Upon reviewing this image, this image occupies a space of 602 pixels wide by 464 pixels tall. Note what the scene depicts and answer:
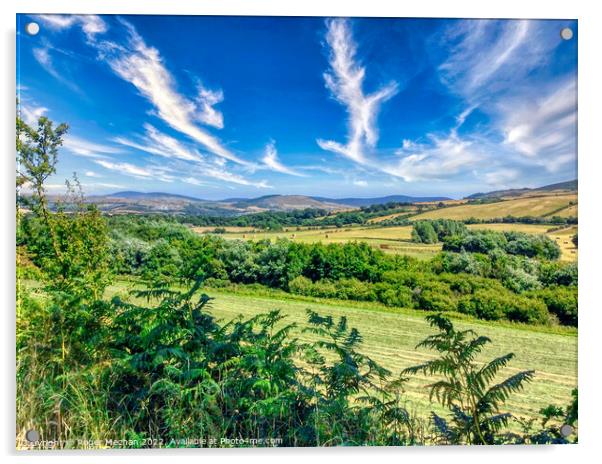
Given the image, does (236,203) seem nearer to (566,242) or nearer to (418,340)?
(418,340)

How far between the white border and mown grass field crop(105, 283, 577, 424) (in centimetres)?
27

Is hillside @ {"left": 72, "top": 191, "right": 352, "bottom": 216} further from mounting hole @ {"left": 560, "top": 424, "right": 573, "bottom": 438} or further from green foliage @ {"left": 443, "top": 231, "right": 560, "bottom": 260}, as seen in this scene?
mounting hole @ {"left": 560, "top": 424, "right": 573, "bottom": 438}

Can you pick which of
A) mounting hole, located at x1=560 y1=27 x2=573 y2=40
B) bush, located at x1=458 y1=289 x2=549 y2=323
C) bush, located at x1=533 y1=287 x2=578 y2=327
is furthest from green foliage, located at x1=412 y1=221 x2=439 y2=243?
mounting hole, located at x1=560 y1=27 x2=573 y2=40

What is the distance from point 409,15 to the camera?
136 inches

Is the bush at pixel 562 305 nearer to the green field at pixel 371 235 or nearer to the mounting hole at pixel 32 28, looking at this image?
the green field at pixel 371 235

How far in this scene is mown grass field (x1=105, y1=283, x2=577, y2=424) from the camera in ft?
11.0

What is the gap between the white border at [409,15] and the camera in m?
3.25

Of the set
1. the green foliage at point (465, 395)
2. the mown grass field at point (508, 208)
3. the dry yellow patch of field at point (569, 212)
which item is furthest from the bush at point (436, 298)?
the dry yellow patch of field at point (569, 212)

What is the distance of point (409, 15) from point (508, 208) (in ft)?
6.05

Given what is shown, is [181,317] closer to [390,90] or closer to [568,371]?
[390,90]

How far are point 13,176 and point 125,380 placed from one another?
191 cm

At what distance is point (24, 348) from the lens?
10.8 ft

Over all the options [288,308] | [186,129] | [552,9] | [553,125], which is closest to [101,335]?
[288,308]

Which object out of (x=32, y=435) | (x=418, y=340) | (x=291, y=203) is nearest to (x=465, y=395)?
(x=418, y=340)
